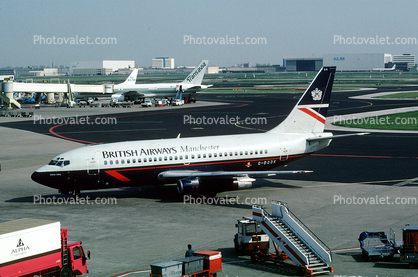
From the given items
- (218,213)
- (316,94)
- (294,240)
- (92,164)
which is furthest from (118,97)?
(294,240)

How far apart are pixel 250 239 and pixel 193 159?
14507mm

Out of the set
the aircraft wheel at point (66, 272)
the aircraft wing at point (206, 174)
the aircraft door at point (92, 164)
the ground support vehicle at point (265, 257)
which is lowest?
the ground support vehicle at point (265, 257)

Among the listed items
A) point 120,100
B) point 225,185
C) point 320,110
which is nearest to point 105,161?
point 225,185

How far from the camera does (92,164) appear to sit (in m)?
36.8

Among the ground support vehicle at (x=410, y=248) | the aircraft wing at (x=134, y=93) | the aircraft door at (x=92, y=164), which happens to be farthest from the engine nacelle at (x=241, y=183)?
the aircraft wing at (x=134, y=93)

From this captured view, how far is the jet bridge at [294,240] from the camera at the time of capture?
2284 cm

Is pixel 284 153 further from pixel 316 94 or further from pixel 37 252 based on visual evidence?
pixel 37 252

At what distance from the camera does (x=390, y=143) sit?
63500 millimetres

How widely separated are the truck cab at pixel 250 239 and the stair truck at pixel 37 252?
814 centimetres

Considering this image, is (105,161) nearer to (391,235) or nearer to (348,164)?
(391,235)

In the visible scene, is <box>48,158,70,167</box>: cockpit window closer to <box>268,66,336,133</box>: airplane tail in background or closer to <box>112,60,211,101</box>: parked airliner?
<box>268,66,336,133</box>: airplane tail in background

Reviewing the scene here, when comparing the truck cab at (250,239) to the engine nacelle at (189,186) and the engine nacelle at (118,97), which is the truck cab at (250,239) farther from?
the engine nacelle at (118,97)

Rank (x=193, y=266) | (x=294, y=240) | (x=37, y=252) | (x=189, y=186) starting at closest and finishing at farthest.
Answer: (x=37, y=252) < (x=193, y=266) < (x=294, y=240) < (x=189, y=186)

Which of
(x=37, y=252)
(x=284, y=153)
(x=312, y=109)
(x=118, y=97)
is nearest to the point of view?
(x=37, y=252)
